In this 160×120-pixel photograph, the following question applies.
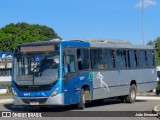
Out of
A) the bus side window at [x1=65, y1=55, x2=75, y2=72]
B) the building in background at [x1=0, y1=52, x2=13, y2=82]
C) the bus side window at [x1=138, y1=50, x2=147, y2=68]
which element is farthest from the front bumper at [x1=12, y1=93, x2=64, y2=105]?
the building in background at [x1=0, y1=52, x2=13, y2=82]

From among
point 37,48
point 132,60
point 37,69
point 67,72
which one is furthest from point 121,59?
point 37,69

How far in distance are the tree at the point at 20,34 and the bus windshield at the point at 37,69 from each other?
85543 millimetres

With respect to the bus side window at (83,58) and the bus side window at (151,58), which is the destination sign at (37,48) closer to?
the bus side window at (83,58)

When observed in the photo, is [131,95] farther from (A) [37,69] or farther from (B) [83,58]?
(A) [37,69]

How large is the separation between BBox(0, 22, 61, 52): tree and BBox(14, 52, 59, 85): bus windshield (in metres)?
85.5

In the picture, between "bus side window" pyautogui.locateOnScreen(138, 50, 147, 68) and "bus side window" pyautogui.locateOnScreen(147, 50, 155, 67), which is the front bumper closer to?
"bus side window" pyautogui.locateOnScreen(138, 50, 147, 68)

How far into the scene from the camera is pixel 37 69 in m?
18.8

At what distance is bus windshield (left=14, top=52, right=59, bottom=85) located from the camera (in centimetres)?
1862

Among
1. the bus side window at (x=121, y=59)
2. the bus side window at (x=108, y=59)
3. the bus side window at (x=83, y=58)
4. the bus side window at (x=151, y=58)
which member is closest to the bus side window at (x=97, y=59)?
the bus side window at (x=108, y=59)

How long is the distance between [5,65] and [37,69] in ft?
239

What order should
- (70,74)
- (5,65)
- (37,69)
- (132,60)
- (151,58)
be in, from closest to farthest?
(37,69) < (70,74) < (132,60) < (151,58) < (5,65)

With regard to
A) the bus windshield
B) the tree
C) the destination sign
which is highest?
the tree

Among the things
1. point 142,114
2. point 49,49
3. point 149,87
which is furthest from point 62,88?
point 149,87

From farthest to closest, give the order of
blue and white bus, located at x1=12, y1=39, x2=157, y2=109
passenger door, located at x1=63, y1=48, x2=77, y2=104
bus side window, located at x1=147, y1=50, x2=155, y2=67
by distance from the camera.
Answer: bus side window, located at x1=147, y1=50, x2=155, y2=67 < passenger door, located at x1=63, y1=48, x2=77, y2=104 < blue and white bus, located at x1=12, y1=39, x2=157, y2=109
